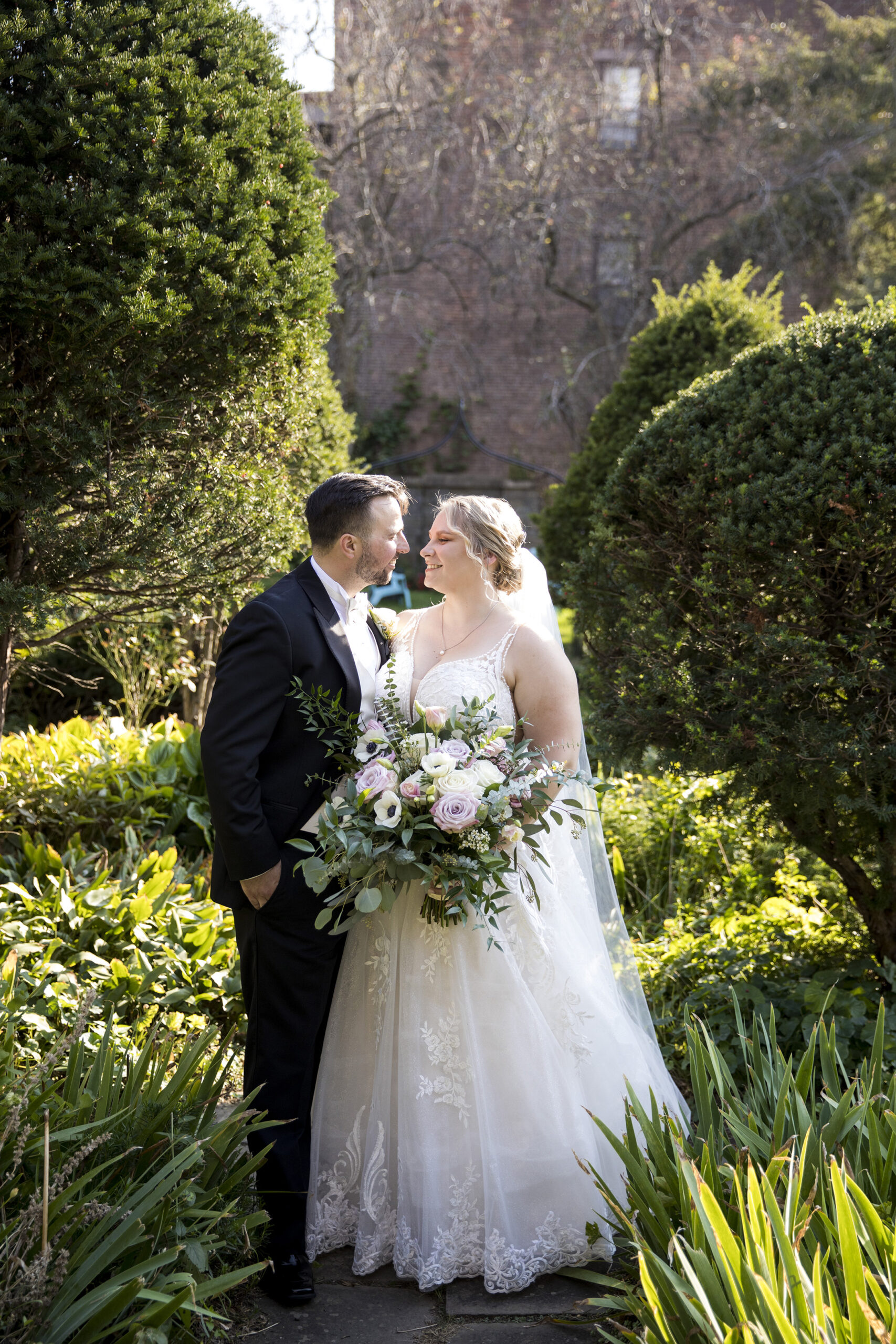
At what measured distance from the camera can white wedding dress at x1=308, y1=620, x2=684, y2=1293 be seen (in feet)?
9.16

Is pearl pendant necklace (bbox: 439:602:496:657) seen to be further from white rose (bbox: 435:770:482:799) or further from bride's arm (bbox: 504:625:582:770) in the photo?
white rose (bbox: 435:770:482:799)

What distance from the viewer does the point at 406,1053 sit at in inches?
113

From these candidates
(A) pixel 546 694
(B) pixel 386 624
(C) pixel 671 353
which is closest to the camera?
(A) pixel 546 694

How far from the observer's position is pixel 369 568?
9.87 feet

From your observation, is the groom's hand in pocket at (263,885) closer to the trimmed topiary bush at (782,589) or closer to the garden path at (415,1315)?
the garden path at (415,1315)

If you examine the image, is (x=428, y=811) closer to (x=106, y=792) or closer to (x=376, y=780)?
(x=376, y=780)

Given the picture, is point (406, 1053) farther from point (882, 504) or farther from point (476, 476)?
point (476, 476)

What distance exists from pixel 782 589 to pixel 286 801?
186cm

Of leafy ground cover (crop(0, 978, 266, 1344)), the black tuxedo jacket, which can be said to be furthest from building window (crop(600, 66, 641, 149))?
leafy ground cover (crop(0, 978, 266, 1344))

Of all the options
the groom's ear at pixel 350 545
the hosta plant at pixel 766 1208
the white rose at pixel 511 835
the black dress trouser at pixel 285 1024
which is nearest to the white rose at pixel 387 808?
the white rose at pixel 511 835

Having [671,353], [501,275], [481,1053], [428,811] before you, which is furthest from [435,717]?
[501,275]

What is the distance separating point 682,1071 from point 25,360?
338 cm

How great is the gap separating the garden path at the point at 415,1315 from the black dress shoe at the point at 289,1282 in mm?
21

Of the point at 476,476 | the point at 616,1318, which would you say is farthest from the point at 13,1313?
the point at 476,476
